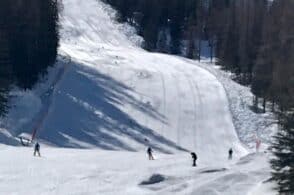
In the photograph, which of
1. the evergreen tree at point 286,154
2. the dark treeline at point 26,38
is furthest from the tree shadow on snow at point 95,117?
the evergreen tree at point 286,154

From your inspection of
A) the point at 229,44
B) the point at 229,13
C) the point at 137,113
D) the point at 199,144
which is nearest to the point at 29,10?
the point at 137,113

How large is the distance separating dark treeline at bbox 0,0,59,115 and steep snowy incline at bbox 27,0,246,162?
145 inches

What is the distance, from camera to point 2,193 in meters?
39.6

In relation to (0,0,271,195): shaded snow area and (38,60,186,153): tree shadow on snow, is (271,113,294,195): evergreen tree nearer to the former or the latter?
(0,0,271,195): shaded snow area

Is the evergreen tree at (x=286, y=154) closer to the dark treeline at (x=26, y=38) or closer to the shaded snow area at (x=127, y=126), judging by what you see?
the shaded snow area at (x=127, y=126)

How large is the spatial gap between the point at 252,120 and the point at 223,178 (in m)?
34.1

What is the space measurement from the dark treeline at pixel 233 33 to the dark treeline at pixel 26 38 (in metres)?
22.3

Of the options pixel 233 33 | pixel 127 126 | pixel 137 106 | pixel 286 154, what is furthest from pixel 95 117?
pixel 286 154

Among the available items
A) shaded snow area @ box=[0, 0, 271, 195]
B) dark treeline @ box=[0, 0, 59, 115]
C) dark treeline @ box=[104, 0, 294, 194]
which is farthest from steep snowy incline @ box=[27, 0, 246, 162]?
dark treeline @ box=[104, 0, 294, 194]

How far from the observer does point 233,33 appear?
106 meters

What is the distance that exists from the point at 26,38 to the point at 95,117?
→ 9.62 meters

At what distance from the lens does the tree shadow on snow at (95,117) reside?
6644 centimetres

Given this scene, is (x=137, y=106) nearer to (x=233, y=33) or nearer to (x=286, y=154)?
(x=233, y=33)

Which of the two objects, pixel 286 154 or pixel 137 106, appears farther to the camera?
pixel 137 106
